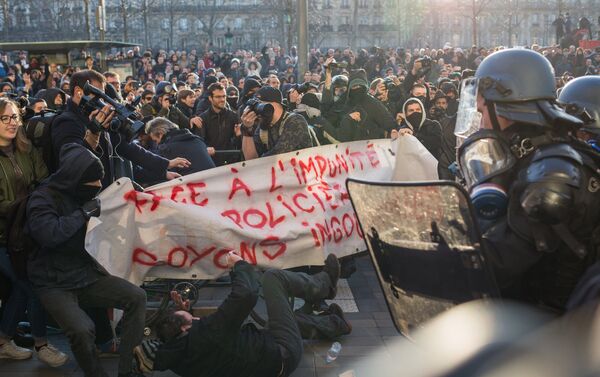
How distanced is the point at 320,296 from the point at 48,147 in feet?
7.69

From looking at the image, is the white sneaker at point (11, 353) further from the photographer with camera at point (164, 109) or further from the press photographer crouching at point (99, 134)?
the photographer with camera at point (164, 109)

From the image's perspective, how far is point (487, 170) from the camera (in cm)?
288

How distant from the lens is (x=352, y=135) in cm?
948

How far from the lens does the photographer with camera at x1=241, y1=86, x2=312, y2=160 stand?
702 cm

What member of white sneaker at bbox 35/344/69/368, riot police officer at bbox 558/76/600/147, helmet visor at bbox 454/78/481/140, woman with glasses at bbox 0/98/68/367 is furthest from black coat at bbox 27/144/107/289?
riot police officer at bbox 558/76/600/147

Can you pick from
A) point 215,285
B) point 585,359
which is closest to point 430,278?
point 585,359

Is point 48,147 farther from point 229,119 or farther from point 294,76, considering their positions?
Answer: point 294,76

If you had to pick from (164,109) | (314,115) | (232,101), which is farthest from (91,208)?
(232,101)

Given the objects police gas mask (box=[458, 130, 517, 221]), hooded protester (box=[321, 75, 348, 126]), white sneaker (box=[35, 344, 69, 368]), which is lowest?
white sneaker (box=[35, 344, 69, 368])

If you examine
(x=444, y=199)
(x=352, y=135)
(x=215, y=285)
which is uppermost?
(x=444, y=199)

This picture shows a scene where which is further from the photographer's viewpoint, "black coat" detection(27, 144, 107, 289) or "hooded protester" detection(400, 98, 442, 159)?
"hooded protester" detection(400, 98, 442, 159)

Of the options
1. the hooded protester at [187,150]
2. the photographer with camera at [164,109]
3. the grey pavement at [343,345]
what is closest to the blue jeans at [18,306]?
the grey pavement at [343,345]

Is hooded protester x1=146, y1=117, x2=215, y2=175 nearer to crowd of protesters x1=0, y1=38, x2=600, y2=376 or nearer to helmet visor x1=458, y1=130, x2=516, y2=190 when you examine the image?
crowd of protesters x1=0, y1=38, x2=600, y2=376

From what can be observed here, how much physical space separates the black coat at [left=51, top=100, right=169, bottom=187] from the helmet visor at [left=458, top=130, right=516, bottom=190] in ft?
12.5
